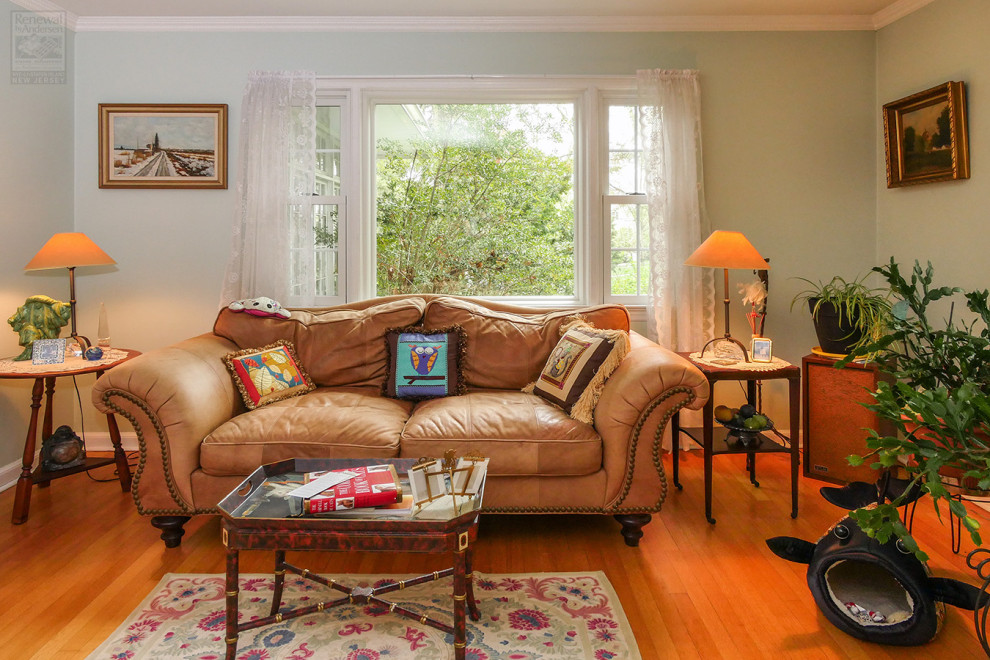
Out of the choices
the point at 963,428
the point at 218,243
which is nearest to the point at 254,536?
the point at 963,428

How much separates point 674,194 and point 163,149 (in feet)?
9.53

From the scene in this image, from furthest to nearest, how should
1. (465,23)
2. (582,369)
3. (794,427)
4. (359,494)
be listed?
(465,23), (794,427), (582,369), (359,494)

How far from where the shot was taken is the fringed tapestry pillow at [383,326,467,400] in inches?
→ 120

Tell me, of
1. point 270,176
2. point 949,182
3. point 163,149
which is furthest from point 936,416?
point 163,149

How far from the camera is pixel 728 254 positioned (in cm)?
305

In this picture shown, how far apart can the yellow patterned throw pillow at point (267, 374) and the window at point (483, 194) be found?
817 mm

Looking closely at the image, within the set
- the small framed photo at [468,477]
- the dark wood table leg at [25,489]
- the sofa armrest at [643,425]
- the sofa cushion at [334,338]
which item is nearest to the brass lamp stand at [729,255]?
the sofa armrest at [643,425]

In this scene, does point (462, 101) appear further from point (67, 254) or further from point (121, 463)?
point (121, 463)

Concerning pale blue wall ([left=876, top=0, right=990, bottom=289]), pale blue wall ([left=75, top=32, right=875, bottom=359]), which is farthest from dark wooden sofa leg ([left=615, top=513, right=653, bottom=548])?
pale blue wall ([left=876, top=0, right=990, bottom=289])

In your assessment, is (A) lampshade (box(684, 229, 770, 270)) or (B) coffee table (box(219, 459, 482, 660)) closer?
(B) coffee table (box(219, 459, 482, 660))

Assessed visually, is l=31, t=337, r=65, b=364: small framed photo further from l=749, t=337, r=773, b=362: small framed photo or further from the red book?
l=749, t=337, r=773, b=362: small framed photo

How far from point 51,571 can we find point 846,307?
349 cm

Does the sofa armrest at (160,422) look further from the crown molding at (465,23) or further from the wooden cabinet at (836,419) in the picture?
the wooden cabinet at (836,419)

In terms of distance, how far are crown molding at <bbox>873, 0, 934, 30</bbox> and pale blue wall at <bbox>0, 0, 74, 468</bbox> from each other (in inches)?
178
